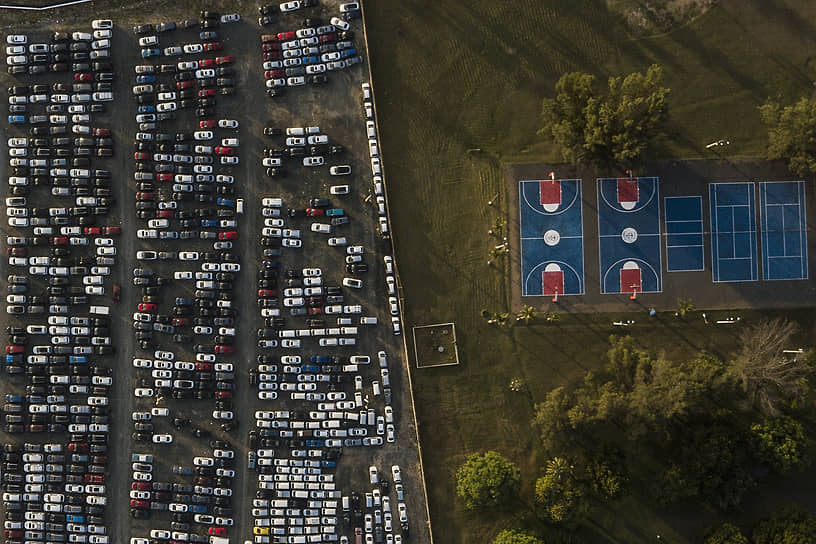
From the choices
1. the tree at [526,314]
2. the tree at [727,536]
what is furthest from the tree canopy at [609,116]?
the tree at [727,536]

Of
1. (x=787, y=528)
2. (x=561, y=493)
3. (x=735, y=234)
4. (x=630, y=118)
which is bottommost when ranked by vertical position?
(x=787, y=528)

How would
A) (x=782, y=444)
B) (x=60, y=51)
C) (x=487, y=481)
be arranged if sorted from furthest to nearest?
(x=60, y=51) → (x=487, y=481) → (x=782, y=444)

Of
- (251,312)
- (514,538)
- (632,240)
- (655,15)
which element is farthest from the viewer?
(251,312)

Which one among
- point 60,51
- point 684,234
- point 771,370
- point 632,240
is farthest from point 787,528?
point 60,51

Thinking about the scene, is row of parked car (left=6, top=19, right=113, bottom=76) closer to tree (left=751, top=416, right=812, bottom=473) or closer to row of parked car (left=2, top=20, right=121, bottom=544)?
row of parked car (left=2, top=20, right=121, bottom=544)

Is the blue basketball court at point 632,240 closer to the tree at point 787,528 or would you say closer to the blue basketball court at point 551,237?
the blue basketball court at point 551,237

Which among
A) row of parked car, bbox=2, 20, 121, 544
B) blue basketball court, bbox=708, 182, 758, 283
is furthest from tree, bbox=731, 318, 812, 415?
row of parked car, bbox=2, 20, 121, 544

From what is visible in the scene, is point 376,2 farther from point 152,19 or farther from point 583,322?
point 583,322

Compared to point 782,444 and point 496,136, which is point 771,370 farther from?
point 496,136
